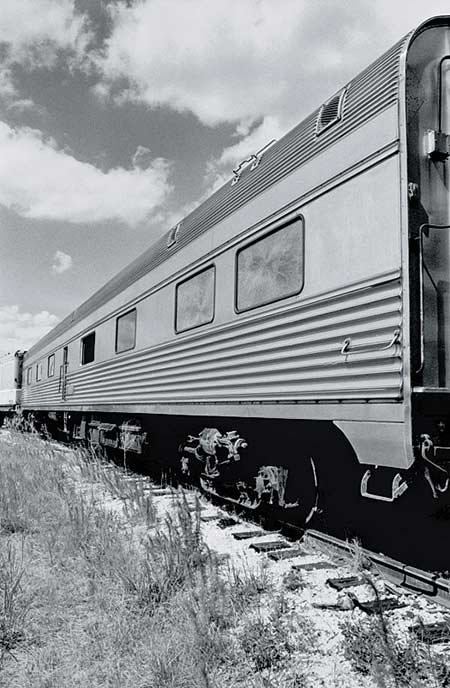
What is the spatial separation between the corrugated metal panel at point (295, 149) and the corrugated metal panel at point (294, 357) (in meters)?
1.11

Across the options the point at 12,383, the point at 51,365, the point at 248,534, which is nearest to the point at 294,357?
the point at 248,534

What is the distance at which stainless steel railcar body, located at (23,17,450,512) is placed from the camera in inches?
133

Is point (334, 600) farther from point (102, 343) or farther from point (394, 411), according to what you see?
point (102, 343)

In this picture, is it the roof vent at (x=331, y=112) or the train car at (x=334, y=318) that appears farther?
the roof vent at (x=331, y=112)

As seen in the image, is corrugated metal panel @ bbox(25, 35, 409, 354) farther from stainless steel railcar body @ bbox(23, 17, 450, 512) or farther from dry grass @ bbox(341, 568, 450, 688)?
dry grass @ bbox(341, 568, 450, 688)

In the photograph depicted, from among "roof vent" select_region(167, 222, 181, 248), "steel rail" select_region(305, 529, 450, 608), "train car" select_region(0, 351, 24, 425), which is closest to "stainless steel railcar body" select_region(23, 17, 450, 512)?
"steel rail" select_region(305, 529, 450, 608)

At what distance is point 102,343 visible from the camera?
9836mm

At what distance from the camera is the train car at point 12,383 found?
21.1 metres

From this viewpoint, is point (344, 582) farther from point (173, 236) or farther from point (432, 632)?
point (173, 236)

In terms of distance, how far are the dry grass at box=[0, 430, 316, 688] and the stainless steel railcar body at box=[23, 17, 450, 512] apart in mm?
1146


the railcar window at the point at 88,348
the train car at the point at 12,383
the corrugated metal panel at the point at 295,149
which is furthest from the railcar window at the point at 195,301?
the train car at the point at 12,383

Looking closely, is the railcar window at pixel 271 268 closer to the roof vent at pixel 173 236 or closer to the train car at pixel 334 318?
the train car at pixel 334 318

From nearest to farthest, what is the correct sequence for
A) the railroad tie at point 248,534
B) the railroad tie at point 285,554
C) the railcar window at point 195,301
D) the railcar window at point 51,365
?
the railroad tie at point 285,554 < the railroad tie at point 248,534 < the railcar window at point 195,301 < the railcar window at point 51,365

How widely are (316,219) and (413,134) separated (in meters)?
0.90
